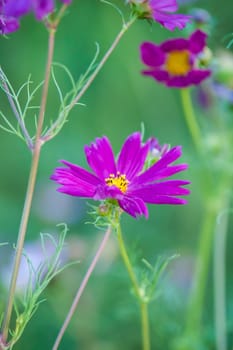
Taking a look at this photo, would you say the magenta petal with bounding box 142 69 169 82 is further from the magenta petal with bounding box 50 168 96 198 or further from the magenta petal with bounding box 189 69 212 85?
the magenta petal with bounding box 50 168 96 198

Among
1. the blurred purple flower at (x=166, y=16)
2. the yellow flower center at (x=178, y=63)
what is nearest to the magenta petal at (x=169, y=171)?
the blurred purple flower at (x=166, y=16)

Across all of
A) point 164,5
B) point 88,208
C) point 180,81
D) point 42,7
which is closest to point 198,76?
point 180,81

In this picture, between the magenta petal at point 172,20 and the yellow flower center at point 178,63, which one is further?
the yellow flower center at point 178,63

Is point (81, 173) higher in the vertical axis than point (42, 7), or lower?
lower

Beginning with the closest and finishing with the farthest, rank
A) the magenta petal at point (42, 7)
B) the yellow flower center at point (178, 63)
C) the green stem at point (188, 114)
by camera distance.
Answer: the magenta petal at point (42, 7) < the yellow flower center at point (178, 63) < the green stem at point (188, 114)

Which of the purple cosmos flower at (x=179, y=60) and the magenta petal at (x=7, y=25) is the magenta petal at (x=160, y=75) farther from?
the magenta petal at (x=7, y=25)

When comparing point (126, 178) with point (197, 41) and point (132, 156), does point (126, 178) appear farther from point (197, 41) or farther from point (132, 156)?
point (197, 41)

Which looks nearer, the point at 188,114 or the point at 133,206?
the point at 133,206

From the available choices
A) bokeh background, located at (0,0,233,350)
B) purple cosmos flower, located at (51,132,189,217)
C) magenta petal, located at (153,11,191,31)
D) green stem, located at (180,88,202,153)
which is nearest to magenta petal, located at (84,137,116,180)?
purple cosmos flower, located at (51,132,189,217)
